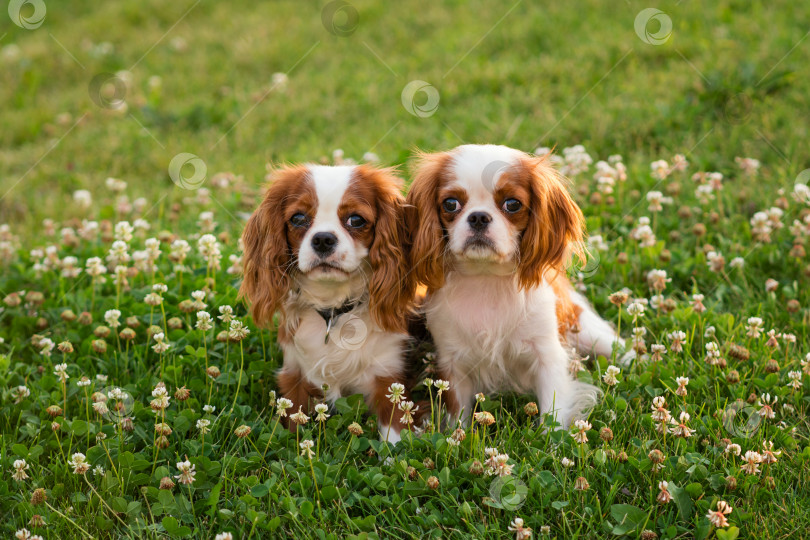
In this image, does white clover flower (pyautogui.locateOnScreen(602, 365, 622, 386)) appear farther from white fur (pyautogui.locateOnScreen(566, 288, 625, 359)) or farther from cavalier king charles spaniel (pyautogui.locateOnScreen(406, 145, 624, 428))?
white fur (pyautogui.locateOnScreen(566, 288, 625, 359))

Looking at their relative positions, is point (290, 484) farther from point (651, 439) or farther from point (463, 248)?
point (651, 439)

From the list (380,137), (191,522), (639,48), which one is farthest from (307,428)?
(639,48)

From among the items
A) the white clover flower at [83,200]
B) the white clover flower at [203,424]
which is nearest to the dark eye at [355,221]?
the white clover flower at [203,424]

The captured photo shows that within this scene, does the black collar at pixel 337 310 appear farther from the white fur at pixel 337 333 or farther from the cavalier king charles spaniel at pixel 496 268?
the cavalier king charles spaniel at pixel 496 268

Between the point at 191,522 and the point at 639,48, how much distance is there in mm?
5469

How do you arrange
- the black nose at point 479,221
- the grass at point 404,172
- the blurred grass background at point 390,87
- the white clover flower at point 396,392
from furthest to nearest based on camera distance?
1. the blurred grass background at point 390,87
2. the black nose at point 479,221
3. the white clover flower at point 396,392
4. the grass at point 404,172

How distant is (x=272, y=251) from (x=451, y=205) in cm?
73

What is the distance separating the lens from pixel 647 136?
5449 millimetres

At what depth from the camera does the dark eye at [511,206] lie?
2951 mm

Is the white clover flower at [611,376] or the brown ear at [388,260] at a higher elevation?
the brown ear at [388,260]

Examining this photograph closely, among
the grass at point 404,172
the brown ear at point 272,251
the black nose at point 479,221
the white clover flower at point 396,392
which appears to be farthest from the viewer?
the brown ear at point 272,251

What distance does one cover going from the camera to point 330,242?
9.50 feet

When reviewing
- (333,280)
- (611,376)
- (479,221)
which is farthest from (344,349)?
(611,376)

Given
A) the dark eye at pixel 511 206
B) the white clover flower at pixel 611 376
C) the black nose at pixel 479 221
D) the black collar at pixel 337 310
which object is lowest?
the white clover flower at pixel 611 376
